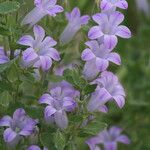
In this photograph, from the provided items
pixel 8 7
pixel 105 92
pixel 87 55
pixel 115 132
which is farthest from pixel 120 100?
pixel 115 132

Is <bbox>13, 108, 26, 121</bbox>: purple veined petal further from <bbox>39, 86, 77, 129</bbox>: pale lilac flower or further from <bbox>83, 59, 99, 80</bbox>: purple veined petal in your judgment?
<bbox>83, 59, 99, 80</bbox>: purple veined petal

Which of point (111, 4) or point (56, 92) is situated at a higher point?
point (111, 4)

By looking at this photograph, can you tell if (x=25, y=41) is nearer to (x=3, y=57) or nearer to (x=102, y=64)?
(x=3, y=57)

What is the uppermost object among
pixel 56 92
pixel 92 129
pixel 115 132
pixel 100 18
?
pixel 100 18

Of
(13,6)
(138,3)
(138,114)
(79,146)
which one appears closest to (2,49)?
(13,6)

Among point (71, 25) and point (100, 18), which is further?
point (71, 25)

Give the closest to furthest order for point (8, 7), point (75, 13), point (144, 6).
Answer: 1. point (8, 7)
2. point (75, 13)
3. point (144, 6)

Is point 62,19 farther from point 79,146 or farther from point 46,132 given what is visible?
point 79,146
